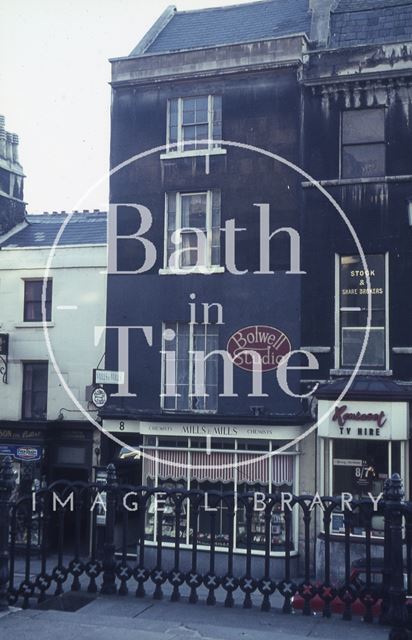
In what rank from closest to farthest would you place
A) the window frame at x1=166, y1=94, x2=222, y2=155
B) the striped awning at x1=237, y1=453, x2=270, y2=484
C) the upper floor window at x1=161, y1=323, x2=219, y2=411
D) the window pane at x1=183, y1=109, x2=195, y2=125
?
the striped awning at x1=237, y1=453, x2=270, y2=484 → the upper floor window at x1=161, y1=323, x2=219, y2=411 → the window frame at x1=166, y1=94, x2=222, y2=155 → the window pane at x1=183, y1=109, x2=195, y2=125

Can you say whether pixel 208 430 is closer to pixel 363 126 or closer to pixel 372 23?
pixel 363 126

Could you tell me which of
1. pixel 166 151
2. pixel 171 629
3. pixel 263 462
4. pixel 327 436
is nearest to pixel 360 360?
pixel 327 436

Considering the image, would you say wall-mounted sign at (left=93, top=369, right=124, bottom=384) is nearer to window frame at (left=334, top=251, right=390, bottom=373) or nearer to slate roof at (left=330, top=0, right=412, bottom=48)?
window frame at (left=334, top=251, right=390, bottom=373)

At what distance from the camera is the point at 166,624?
29.2 feet

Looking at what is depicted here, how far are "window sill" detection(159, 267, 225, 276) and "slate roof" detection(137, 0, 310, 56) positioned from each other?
6.83 meters

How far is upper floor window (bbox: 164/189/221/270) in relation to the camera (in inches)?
880

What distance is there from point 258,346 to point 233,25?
11.1 m

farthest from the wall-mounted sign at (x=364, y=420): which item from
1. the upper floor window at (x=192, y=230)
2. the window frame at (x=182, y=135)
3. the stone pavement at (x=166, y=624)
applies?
the stone pavement at (x=166, y=624)

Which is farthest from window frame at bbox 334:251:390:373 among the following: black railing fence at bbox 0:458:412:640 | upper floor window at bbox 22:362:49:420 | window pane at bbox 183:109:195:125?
upper floor window at bbox 22:362:49:420

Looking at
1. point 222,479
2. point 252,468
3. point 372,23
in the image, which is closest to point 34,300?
point 222,479

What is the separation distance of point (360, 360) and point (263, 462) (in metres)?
3.89

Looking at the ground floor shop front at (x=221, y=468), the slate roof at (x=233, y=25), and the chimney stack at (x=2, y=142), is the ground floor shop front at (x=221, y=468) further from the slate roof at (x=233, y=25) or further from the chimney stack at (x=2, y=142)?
the chimney stack at (x=2, y=142)

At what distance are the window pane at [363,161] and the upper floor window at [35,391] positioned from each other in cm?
1195

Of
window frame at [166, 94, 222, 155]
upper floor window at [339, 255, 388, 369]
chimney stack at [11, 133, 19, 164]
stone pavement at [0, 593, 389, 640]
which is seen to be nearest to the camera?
stone pavement at [0, 593, 389, 640]
